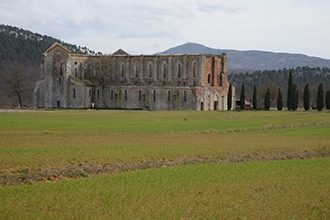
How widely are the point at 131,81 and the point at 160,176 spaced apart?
87240mm

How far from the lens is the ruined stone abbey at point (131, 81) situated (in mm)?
106312

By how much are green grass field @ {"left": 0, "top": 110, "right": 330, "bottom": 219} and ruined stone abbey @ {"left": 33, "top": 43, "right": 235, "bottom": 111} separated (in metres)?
58.7

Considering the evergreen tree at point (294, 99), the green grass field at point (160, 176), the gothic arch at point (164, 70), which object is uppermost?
the gothic arch at point (164, 70)

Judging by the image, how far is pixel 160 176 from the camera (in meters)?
26.7

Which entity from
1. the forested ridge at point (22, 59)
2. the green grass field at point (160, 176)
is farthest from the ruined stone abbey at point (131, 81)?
the green grass field at point (160, 176)

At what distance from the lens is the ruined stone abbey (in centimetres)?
10631

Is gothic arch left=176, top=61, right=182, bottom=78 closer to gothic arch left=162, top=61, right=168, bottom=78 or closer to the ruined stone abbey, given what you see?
the ruined stone abbey

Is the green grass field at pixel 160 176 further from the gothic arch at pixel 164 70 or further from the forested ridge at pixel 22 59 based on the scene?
the forested ridge at pixel 22 59

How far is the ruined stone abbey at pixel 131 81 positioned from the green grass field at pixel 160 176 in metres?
58.7

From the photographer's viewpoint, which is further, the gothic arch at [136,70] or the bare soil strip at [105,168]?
the gothic arch at [136,70]

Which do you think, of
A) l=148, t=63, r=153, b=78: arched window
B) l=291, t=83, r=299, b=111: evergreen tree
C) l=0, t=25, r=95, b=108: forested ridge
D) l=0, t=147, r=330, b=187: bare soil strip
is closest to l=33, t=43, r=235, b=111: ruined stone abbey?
l=148, t=63, r=153, b=78: arched window

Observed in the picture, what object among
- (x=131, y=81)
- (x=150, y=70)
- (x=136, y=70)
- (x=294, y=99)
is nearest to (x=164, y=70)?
(x=150, y=70)

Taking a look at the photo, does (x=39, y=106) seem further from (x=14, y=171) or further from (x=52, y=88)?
(x=14, y=171)

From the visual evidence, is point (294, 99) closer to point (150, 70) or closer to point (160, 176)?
point (150, 70)
